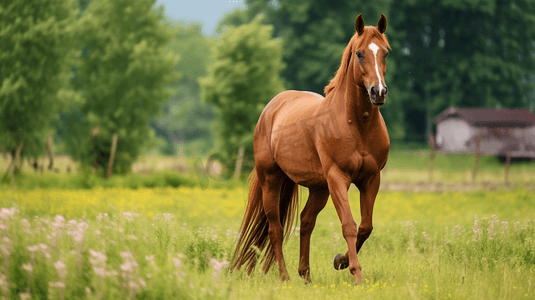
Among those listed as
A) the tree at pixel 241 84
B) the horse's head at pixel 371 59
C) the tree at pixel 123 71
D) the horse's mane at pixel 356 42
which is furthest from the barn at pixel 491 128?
the horse's head at pixel 371 59

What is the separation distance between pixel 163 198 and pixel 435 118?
3361 centimetres

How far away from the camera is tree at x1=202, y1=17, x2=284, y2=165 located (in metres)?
24.1

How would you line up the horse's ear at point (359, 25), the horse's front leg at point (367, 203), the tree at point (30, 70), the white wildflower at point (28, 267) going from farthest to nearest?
the tree at point (30, 70) < the horse's front leg at point (367, 203) < the horse's ear at point (359, 25) < the white wildflower at point (28, 267)

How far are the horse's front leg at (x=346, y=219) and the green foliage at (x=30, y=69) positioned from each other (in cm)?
1680

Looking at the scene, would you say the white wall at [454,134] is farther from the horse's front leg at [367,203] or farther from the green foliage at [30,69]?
the horse's front leg at [367,203]

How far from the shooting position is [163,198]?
15453mm

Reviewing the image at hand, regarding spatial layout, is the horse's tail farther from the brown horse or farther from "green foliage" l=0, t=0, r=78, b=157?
"green foliage" l=0, t=0, r=78, b=157

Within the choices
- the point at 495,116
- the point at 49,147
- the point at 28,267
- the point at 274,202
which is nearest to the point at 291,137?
the point at 274,202

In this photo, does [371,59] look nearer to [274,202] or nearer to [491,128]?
[274,202]

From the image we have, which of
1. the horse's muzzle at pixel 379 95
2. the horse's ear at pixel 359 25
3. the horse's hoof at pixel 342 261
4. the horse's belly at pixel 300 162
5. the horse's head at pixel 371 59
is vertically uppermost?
the horse's ear at pixel 359 25

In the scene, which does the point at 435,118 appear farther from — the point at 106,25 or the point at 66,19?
the point at 66,19

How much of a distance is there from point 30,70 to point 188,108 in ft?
142

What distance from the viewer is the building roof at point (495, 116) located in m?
40.3

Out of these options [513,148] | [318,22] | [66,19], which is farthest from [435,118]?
[66,19]
